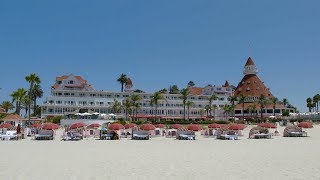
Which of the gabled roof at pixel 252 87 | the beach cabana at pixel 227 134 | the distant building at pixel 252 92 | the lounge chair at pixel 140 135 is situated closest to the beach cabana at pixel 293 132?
the beach cabana at pixel 227 134

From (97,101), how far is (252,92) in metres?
51.5

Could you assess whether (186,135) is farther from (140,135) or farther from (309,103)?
(309,103)

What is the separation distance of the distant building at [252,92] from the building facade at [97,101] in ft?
32.0

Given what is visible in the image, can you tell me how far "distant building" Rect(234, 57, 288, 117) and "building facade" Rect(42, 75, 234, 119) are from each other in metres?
9.74

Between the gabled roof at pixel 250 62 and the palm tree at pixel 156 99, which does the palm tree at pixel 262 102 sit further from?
the palm tree at pixel 156 99

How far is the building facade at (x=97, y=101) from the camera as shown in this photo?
9156 centimetres

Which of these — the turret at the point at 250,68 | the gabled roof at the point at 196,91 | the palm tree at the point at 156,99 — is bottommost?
the palm tree at the point at 156,99

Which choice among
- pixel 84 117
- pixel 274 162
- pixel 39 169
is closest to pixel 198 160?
pixel 274 162

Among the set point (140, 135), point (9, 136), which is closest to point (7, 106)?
point (9, 136)

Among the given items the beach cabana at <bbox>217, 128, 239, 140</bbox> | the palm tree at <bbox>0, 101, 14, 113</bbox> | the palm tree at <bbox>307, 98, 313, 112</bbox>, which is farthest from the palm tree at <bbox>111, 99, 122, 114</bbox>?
the palm tree at <bbox>307, 98, 313, 112</bbox>

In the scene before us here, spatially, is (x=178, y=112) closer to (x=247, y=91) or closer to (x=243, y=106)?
(x=243, y=106)

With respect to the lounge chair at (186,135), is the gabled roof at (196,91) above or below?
above

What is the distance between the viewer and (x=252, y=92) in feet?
402

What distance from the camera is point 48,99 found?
299 feet
